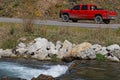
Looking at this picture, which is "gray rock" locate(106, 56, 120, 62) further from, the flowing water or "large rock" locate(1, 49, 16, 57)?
"large rock" locate(1, 49, 16, 57)

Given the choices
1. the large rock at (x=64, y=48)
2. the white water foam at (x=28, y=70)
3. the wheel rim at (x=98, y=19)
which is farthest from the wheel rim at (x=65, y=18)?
the white water foam at (x=28, y=70)

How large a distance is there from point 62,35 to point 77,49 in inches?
142

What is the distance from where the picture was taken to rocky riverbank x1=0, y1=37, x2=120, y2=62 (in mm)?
20125

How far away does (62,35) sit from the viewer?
2389 centimetres

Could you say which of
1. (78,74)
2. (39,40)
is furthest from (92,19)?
(78,74)

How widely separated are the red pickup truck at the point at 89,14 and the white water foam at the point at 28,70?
1662cm

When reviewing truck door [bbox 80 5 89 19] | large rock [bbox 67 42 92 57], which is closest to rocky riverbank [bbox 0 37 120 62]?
large rock [bbox 67 42 92 57]

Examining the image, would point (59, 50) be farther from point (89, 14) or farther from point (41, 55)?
point (89, 14)

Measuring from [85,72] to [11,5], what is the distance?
27.1m

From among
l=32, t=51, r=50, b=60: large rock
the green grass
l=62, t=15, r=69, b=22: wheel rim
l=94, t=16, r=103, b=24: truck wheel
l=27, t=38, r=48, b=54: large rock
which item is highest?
l=62, t=15, r=69, b=22: wheel rim

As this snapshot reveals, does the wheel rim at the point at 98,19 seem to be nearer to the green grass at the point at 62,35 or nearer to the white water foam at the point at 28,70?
the green grass at the point at 62,35

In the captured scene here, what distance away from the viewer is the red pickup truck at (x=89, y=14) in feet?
113

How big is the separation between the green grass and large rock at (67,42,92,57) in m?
1.79

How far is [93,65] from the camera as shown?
18312 mm
